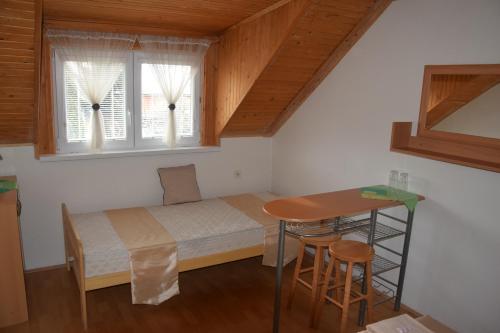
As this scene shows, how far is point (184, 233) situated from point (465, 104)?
7.46 ft

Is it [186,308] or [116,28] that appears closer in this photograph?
[186,308]

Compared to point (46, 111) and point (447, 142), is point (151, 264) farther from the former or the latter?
point (447, 142)

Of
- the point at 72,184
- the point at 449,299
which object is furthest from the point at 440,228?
the point at 72,184

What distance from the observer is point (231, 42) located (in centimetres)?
398

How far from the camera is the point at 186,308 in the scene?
10.3 feet

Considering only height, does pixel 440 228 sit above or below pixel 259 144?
below

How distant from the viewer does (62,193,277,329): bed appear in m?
2.86

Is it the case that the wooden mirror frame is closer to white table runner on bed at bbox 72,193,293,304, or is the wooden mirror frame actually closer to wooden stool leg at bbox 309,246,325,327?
wooden stool leg at bbox 309,246,325,327

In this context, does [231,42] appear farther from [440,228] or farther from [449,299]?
[449,299]

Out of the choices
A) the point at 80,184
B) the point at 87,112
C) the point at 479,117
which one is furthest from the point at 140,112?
the point at 479,117

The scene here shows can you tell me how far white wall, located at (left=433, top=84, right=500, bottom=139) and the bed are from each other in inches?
68.0

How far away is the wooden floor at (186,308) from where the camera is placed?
9.50 ft

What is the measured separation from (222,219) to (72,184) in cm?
142

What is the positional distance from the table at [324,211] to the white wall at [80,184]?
1804 mm
